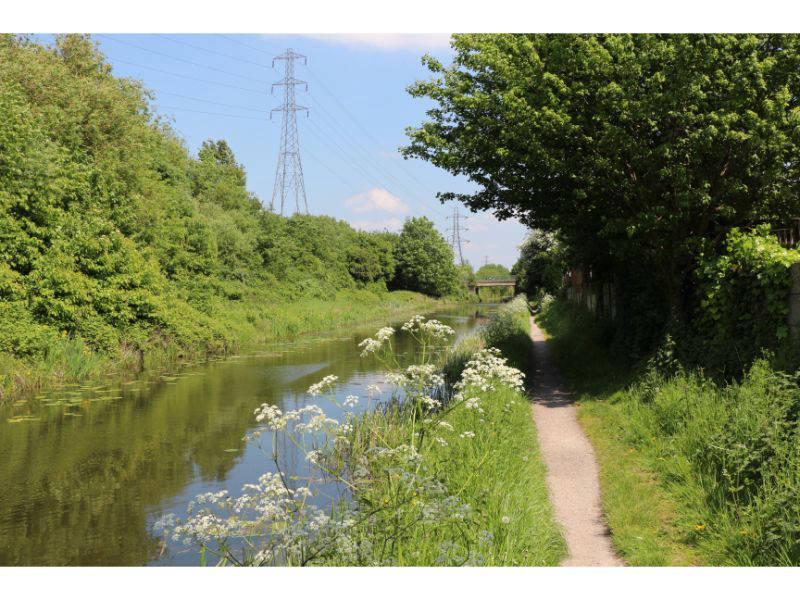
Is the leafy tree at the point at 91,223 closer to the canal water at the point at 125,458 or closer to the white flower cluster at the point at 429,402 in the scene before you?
the canal water at the point at 125,458

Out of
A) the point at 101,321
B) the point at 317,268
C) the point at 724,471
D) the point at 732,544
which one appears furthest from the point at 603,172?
the point at 317,268

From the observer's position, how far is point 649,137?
13.1m

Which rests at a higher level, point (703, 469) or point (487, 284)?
point (487, 284)

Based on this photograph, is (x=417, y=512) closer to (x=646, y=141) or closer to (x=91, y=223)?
(x=646, y=141)

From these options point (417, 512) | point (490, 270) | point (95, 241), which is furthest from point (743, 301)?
→ point (490, 270)

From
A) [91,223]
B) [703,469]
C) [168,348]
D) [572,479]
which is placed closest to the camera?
[703,469]

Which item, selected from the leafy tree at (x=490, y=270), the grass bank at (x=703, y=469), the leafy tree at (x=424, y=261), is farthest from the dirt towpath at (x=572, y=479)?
the leafy tree at (x=490, y=270)

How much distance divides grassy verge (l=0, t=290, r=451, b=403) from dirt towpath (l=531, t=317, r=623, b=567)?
42.4 feet

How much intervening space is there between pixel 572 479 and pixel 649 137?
25.5 feet

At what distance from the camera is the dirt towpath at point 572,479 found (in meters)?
6.27

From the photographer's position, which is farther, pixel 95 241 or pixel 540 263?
pixel 540 263

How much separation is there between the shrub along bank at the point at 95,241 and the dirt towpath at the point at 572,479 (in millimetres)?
13089

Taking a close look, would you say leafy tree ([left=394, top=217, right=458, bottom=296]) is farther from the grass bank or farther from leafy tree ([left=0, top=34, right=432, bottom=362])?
the grass bank

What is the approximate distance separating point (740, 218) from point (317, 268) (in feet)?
154
